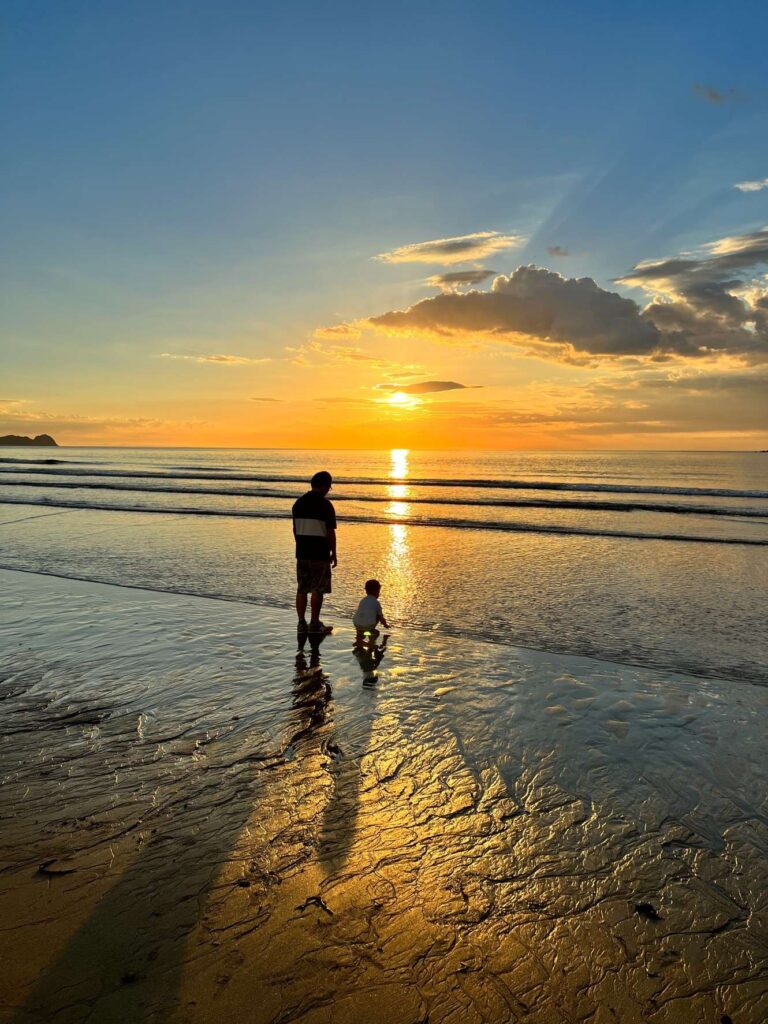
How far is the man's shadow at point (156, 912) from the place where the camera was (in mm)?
2639

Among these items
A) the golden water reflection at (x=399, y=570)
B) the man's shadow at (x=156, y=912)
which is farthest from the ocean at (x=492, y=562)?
the man's shadow at (x=156, y=912)

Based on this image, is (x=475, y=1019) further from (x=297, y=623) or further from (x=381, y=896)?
(x=297, y=623)

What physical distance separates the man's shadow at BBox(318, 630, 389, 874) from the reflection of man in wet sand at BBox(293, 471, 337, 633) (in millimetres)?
1626

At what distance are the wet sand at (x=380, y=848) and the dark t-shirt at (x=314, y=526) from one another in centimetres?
239

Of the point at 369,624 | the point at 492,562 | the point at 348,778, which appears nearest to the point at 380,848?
the point at 348,778

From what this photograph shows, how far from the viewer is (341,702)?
634 cm

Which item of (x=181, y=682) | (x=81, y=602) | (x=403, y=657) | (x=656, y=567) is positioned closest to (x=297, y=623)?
(x=403, y=657)

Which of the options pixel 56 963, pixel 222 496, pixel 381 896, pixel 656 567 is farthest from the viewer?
pixel 222 496

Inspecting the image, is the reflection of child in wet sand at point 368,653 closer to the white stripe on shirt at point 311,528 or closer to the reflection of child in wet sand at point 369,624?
the reflection of child in wet sand at point 369,624

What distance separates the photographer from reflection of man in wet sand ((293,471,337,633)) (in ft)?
29.2

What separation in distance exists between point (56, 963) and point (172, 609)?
7640 mm

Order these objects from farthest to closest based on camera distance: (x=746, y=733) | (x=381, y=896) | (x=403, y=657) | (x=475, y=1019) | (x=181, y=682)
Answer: (x=403, y=657)
(x=181, y=682)
(x=746, y=733)
(x=381, y=896)
(x=475, y=1019)

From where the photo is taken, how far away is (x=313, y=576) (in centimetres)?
906

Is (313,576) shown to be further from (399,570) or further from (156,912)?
(156,912)
